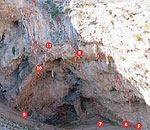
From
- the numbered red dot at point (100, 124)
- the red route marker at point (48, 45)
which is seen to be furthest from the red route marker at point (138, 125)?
the red route marker at point (48, 45)

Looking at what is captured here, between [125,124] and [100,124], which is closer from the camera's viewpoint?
[125,124]

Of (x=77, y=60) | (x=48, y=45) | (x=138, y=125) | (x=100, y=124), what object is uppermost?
(x=48, y=45)

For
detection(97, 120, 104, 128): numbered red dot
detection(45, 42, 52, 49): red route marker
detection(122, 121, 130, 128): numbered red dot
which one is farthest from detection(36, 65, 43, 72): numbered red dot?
detection(122, 121, 130, 128): numbered red dot

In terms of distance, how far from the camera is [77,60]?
1703cm

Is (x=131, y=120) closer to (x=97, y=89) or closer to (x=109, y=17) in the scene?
(x=97, y=89)

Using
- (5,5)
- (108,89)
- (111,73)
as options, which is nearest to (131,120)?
(108,89)

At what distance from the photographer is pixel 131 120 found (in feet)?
57.7

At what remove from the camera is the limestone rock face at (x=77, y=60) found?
535 inches

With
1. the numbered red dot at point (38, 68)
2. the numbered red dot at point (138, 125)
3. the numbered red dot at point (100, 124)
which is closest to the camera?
the numbered red dot at point (138, 125)

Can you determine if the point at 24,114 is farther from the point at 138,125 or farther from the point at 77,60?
the point at 138,125

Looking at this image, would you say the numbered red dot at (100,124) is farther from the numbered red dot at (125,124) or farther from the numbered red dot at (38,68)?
the numbered red dot at (38,68)

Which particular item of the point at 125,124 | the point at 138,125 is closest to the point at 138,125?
the point at 138,125

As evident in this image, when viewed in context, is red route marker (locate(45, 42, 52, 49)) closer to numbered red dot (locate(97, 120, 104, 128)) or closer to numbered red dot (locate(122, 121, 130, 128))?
numbered red dot (locate(97, 120, 104, 128))

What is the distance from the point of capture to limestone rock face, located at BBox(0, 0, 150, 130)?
1359cm
